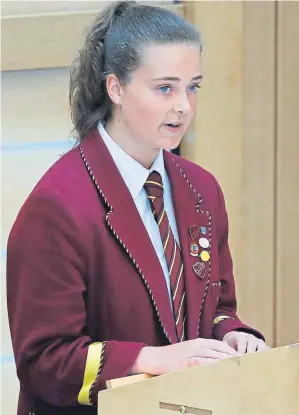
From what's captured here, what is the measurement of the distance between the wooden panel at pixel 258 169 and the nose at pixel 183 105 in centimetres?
74

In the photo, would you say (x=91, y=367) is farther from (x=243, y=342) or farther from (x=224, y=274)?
(x=224, y=274)

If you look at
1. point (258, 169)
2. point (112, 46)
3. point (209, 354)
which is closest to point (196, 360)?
point (209, 354)

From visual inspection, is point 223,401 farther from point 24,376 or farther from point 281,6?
point 281,6

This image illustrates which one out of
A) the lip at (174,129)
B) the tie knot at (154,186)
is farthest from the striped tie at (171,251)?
the lip at (174,129)

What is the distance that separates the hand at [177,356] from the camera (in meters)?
1.27

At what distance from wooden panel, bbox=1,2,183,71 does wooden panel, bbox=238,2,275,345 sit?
0.62ft

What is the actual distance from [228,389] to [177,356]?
162mm

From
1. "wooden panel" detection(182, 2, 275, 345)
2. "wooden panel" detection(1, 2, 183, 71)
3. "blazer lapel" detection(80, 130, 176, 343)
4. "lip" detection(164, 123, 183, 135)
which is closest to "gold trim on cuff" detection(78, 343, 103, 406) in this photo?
"blazer lapel" detection(80, 130, 176, 343)

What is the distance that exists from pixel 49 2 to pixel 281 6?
530 mm

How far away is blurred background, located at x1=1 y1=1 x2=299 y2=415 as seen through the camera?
2.11 m

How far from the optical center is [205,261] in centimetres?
148

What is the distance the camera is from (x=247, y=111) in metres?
2.12

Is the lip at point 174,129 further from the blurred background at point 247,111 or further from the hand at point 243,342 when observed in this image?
the blurred background at point 247,111

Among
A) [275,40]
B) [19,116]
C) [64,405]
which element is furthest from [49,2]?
[64,405]
